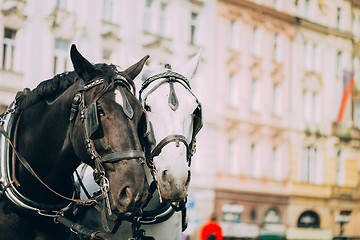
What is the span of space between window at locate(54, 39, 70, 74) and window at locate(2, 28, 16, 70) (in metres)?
1.75

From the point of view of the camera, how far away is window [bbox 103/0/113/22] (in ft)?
85.7

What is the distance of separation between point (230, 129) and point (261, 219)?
490 cm

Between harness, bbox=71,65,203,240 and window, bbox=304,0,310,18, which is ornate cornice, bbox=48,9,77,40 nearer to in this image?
window, bbox=304,0,310,18

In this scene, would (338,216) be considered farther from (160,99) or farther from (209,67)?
(160,99)

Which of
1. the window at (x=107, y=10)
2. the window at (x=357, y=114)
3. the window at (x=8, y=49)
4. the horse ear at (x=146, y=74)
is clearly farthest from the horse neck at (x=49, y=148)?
the window at (x=357, y=114)

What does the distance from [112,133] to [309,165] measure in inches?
1323

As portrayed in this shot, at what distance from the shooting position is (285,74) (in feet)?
115

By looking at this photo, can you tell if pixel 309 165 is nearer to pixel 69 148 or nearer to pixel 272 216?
pixel 272 216

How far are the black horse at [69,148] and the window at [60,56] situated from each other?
20.0 metres

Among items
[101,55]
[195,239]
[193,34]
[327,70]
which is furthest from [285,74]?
[195,239]

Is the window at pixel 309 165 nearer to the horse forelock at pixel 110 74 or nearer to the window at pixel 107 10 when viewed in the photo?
the window at pixel 107 10

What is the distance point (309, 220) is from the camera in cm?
3556

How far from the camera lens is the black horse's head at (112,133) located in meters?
3.63

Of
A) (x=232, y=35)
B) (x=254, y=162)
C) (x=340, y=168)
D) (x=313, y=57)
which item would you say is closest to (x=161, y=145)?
(x=232, y=35)
